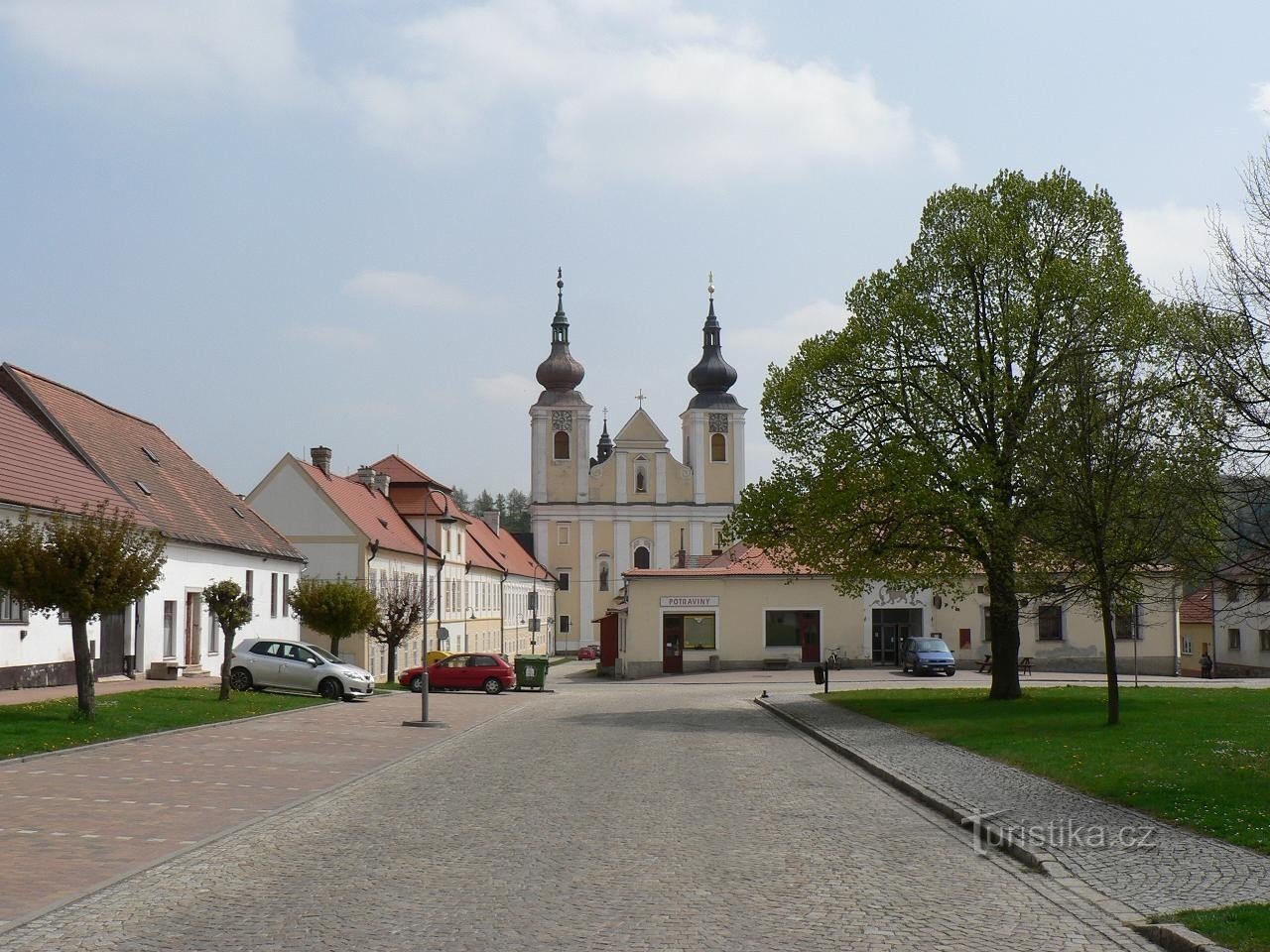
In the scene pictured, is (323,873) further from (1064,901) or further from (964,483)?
(964,483)

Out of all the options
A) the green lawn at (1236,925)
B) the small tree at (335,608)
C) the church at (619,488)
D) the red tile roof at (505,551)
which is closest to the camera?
the green lawn at (1236,925)

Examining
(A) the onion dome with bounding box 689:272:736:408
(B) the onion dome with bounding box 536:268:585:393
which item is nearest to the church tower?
(A) the onion dome with bounding box 689:272:736:408

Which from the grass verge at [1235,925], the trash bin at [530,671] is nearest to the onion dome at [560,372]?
the trash bin at [530,671]

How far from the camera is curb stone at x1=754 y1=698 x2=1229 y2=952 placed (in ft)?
25.3

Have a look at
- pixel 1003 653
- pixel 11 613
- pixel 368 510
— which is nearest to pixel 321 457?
pixel 368 510

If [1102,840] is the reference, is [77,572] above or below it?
above

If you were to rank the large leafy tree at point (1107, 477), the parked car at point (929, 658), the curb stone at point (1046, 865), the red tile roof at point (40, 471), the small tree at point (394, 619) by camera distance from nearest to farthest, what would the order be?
the curb stone at point (1046, 865) → the large leafy tree at point (1107, 477) → the red tile roof at point (40, 471) → the small tree at point (394, 619) → the parked car at point (929, 658)

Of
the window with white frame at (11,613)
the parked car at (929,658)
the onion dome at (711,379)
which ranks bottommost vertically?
the parked car at (929,658)

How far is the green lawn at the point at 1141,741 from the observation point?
13109 mm

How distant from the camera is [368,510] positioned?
59.4 m

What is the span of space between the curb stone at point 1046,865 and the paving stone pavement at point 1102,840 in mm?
99

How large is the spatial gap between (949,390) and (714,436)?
71219mm

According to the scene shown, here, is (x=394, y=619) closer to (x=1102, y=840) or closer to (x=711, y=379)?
(x=1102, y=840)

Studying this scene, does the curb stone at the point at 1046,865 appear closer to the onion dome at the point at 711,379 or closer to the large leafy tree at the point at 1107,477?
the large leafy tree at the point at 1107,477
